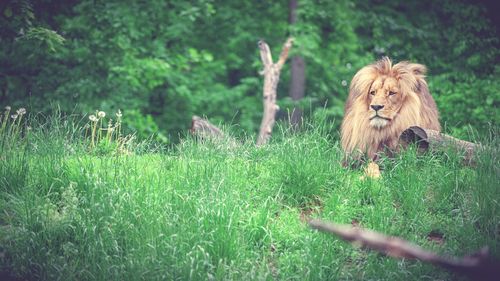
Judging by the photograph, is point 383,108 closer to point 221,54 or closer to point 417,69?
point 417,69

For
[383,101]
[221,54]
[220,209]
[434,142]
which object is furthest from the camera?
Answer: [221,54]

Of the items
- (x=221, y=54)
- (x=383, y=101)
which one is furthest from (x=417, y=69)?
(x=221, y=54)

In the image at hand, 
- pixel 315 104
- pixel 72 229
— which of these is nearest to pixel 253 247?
pixel 72 229

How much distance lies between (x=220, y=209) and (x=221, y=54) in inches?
532

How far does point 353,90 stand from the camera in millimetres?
7914

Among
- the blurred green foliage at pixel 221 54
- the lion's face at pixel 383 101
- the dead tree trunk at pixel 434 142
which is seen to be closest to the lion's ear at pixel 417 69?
the lion's face at pixel 383 101

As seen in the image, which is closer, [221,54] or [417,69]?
[417,69]

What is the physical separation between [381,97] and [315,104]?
11631 millimetres

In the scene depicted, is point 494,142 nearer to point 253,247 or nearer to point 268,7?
point 253,247

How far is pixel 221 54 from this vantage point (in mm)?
19422

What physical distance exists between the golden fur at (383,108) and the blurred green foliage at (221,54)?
216 inches

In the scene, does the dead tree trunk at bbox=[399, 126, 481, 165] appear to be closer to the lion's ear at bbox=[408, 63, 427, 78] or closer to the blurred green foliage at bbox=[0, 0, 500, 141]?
the lion's ear at bbox=[408, 63, 427, 78]

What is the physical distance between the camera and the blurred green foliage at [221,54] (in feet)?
47.9

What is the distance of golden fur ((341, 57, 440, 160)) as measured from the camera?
7.57 metres
